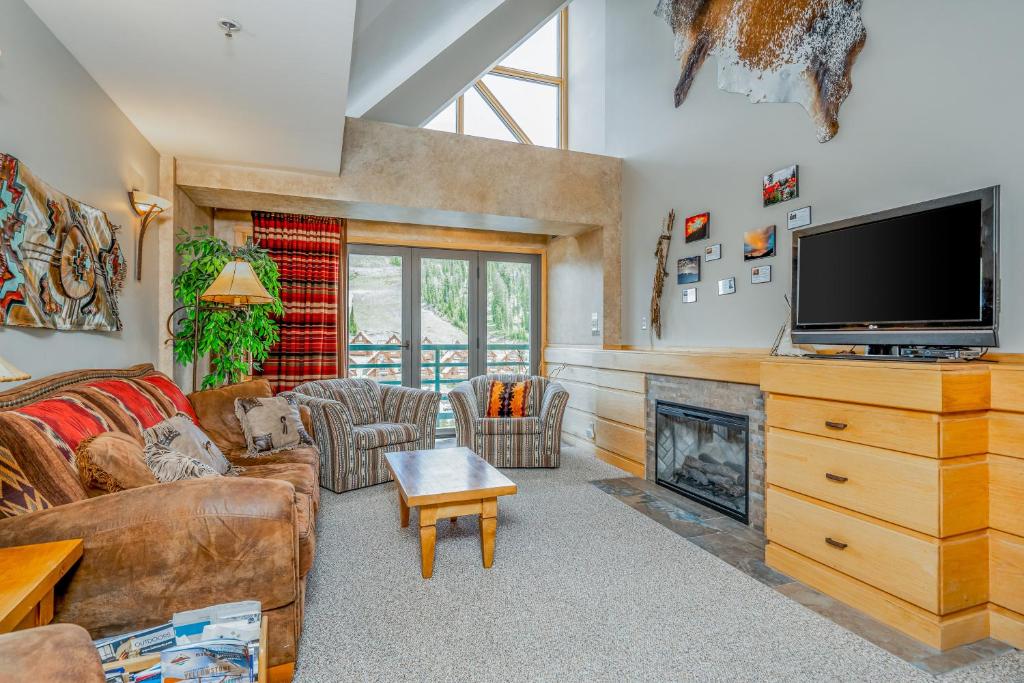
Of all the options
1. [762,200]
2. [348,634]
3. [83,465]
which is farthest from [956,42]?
[83,465]

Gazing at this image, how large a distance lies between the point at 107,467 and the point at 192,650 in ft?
2.08

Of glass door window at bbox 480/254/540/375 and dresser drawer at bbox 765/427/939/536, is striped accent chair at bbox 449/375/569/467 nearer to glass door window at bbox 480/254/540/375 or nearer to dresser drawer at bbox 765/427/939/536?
glass door window at bbox 480/254/540/375

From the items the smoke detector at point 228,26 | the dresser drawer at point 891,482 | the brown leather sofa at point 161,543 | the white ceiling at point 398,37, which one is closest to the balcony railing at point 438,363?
the white ceiling at point 398,37

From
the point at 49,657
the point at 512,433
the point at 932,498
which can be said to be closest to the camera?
the point at 49,657

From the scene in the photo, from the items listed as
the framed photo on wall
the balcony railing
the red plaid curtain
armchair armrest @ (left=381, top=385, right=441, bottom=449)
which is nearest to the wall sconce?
the red plaid curtain

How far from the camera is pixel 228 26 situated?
2.03m

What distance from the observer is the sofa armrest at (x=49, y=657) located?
0.72 metres

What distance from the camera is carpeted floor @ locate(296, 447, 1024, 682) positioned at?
171cm

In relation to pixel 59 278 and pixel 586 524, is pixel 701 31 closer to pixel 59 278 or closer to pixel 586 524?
pixel 586 524

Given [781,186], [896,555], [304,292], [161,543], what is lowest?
[896,555]

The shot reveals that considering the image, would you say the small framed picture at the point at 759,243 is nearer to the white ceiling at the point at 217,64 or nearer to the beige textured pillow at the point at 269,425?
the white ceiling at the point at 217,64

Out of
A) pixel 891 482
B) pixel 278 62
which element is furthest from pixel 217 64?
pixel 891 482

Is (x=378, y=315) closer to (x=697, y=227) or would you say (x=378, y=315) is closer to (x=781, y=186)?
(x=697, y=227)

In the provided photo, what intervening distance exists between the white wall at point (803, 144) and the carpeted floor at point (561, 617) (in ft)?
4.98
